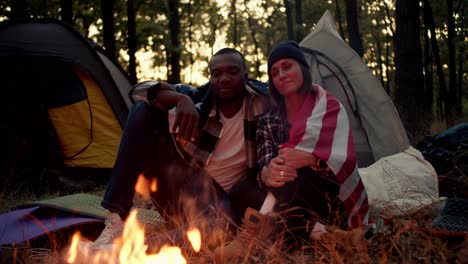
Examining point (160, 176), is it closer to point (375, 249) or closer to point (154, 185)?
point (154, 185)

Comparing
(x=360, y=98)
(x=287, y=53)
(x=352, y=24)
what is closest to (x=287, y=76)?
(x=287, y=53)

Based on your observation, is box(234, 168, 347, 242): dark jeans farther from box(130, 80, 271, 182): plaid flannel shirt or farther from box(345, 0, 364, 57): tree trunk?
box(345, 0, 364, 57): tree trunk

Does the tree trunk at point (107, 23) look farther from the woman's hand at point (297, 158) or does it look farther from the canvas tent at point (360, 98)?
the woman's hand at point (297, 158)

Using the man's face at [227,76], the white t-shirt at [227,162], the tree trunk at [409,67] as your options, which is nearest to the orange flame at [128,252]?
the white t-shirt at [227,162]

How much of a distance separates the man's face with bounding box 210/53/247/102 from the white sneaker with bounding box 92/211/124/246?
0.97 m

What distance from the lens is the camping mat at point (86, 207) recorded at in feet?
10.6

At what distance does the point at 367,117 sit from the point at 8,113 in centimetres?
378

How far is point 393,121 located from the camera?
4.93 m

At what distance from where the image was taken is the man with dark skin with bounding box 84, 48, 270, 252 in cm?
279

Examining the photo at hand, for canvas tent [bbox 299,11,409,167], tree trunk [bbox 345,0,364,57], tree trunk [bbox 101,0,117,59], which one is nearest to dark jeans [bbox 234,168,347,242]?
canvas tent [bbox 299,11,409,167]

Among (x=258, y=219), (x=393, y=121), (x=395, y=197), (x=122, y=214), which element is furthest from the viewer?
(x=393, y=121)

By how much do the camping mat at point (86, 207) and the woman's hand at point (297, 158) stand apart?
111 cm

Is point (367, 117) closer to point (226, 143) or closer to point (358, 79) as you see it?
point (358, 79)

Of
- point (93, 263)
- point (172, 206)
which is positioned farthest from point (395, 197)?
point (93, 263)
